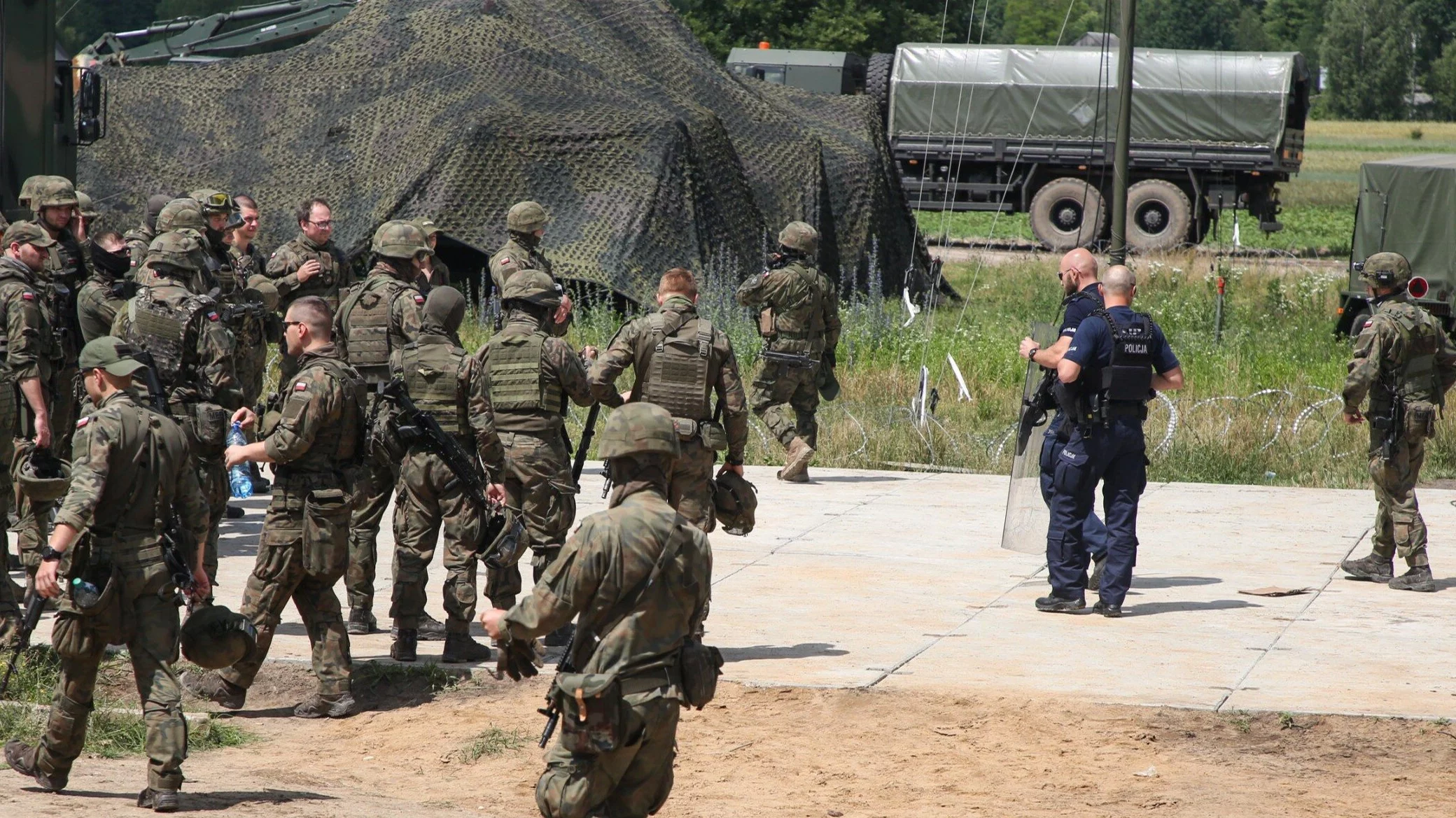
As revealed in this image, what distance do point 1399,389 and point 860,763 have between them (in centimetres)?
461

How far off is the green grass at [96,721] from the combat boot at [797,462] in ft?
20.7

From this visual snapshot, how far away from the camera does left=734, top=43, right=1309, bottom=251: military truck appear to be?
1176 inches

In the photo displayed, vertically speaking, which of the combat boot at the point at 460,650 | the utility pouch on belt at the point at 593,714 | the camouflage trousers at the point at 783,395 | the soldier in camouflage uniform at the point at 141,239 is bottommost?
the combat boot at the point at 460,650

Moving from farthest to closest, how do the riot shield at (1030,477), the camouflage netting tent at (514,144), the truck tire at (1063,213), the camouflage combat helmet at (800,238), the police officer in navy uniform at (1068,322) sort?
1. the truck tire at (1063,213)
2. the camouflage netting tent at (514,144)
3. the camouflage combat helmet at (800,238)
4. the riot shield at (1030,477)
5. the police officer in navy uniform at (1068,322)

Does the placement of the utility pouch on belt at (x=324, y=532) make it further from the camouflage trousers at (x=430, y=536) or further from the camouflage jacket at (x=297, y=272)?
the camouflage jacket at (x=297, y=272)

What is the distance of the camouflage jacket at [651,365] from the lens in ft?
26.8

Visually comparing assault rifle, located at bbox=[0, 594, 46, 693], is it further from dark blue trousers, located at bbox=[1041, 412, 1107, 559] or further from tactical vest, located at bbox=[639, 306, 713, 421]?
dark blue trousers, located at bbox=[1041, 412, 1107, 559]

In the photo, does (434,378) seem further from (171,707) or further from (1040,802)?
(1040,802)

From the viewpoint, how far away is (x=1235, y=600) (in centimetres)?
977

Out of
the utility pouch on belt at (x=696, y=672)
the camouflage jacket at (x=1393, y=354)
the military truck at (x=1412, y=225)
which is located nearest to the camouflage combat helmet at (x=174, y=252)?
the utility pouch on belt at (x=696, y=672)

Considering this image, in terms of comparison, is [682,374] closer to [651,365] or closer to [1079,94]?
[651,365]

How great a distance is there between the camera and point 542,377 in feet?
25.8

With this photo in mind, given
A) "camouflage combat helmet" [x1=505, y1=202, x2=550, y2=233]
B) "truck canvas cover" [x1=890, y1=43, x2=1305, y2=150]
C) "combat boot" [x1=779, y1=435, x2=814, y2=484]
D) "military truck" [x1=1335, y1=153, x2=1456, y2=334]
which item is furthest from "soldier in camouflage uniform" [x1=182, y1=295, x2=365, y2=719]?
"truck canvas cover" [x1=890, y1=43, x2=1305, y2=150]

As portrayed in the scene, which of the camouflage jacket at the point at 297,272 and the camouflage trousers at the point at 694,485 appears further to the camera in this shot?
the camouflage jacket at the point at 297,272
